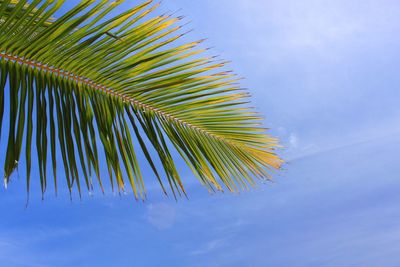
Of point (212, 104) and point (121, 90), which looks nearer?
point (121, 90)

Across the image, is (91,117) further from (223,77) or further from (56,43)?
(223,77)

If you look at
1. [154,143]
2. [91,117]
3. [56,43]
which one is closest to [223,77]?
[154,143]

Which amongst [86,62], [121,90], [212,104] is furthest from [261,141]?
[86,62]

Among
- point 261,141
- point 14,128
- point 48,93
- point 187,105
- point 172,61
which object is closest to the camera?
point 14,128

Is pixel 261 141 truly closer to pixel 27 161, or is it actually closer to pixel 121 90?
pixel 121 90

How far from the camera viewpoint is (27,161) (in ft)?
7.79

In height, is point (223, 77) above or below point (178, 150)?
above

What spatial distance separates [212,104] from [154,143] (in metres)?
0.47

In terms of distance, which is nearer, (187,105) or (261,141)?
(187,105)

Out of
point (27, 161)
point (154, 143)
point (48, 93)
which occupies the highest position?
point (48, 93)

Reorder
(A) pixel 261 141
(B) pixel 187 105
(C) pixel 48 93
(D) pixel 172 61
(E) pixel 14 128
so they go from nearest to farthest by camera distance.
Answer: (E) pixel 14 128, (C) pixel 48 93, (D) pixel 172 61, (B) pixel 187 105, (A) pixel 261 141

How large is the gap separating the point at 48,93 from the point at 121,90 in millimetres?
450

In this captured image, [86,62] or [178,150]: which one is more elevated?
[86,62]

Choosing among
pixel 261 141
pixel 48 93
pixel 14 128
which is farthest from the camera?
pixel 261 141
